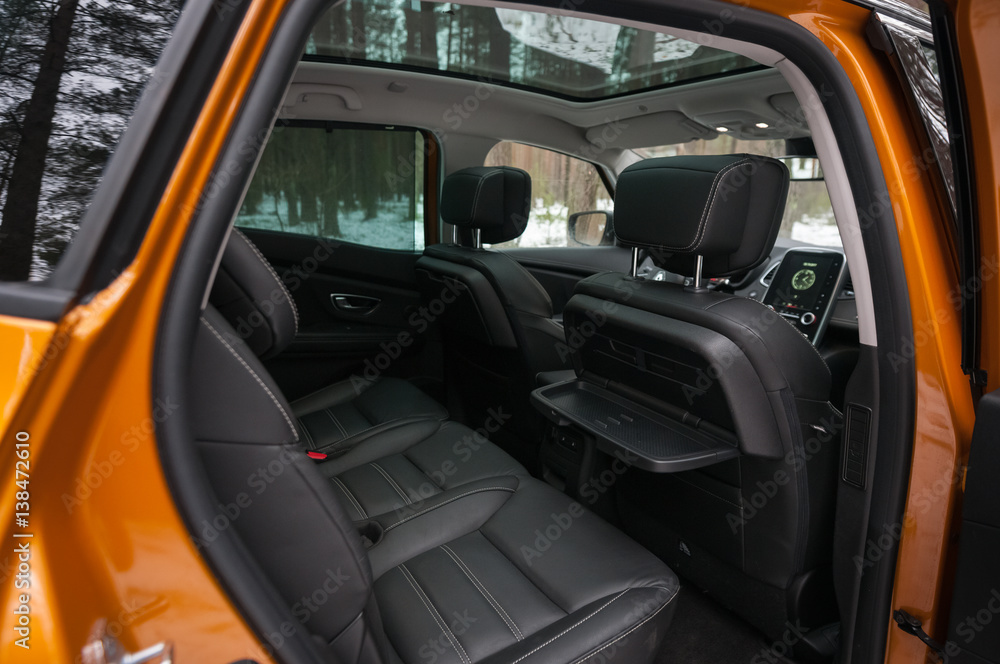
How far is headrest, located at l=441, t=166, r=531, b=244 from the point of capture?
8.39 ft

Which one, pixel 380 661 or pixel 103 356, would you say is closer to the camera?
pixel 103 356

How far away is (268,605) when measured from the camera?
0.73 m

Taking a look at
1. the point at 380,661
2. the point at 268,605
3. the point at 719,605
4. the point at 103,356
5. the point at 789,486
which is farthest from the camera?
the point at 719,605

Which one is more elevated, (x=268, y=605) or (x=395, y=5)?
(x=395, y=5)

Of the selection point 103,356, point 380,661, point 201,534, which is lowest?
point 380,661

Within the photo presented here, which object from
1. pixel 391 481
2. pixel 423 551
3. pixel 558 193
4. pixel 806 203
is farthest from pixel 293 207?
pixel 806 203

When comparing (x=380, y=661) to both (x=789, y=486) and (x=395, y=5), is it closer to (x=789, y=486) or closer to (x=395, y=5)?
(x=789, y=486)

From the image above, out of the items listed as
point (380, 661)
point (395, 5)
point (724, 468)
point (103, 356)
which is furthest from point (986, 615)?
point (395, 5)

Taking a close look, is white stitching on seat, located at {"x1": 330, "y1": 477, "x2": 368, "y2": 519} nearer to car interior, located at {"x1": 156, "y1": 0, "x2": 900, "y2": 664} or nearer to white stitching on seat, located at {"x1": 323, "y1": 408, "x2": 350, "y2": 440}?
A: car interior, located at {"x1": 156, "y1": 0, "x2": 900, "y2": 664}

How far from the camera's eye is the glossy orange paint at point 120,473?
1.81ft

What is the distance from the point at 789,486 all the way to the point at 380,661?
3.16ft

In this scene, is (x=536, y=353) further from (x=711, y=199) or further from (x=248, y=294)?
(x=248, y=294)

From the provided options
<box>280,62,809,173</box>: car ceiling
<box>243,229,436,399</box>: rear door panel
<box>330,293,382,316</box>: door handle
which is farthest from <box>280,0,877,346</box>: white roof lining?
<box>330,293,382,316</box>: door handle

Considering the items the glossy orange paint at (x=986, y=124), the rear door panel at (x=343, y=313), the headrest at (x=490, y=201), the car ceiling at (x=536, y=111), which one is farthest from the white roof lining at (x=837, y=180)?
the rear door panel at (x=343, y=313)
